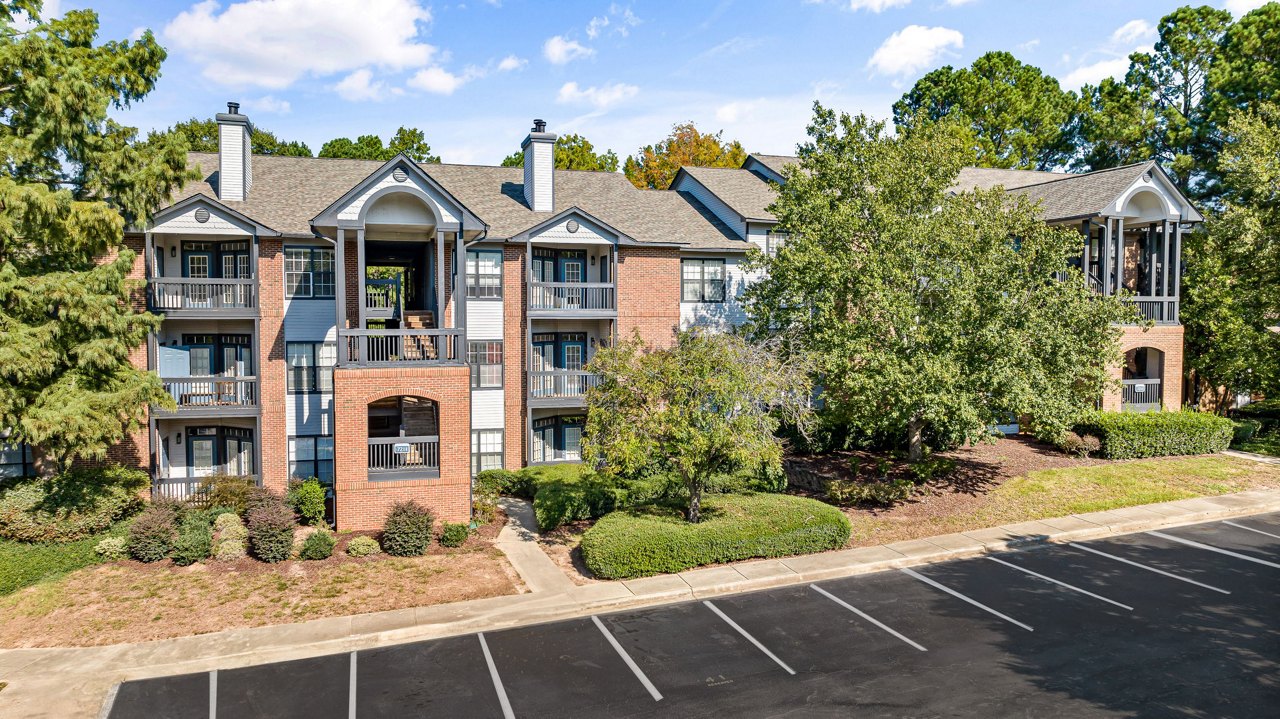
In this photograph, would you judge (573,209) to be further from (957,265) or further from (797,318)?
(957,265)

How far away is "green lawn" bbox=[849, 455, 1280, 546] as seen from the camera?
20.6 metres

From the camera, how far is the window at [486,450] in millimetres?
25359

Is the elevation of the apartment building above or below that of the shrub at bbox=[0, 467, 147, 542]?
above

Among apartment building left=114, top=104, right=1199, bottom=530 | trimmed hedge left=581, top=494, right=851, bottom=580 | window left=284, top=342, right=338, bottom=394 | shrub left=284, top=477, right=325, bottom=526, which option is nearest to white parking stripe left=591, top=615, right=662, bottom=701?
trimmed hedge left=581, top=494, right=851, bottom=580

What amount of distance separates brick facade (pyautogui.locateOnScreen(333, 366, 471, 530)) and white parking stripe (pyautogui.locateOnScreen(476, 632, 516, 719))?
660 centimetres

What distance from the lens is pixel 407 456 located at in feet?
69.2

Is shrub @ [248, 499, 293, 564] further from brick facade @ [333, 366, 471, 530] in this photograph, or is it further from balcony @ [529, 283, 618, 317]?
balcony @ [529, 283, 618, 317]

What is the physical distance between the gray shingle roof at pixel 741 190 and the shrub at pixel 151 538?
65.9 ft

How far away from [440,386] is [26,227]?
9.65 meters

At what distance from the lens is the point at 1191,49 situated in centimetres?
4316

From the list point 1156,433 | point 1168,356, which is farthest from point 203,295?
point 1168,356

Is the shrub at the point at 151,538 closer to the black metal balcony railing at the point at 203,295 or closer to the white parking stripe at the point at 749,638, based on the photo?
the black metal balcony railing at the point at 203,295

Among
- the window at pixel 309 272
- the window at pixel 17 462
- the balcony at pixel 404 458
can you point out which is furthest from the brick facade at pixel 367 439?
the window at pixel 17 462

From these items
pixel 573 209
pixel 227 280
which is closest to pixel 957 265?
pixel 573 209
